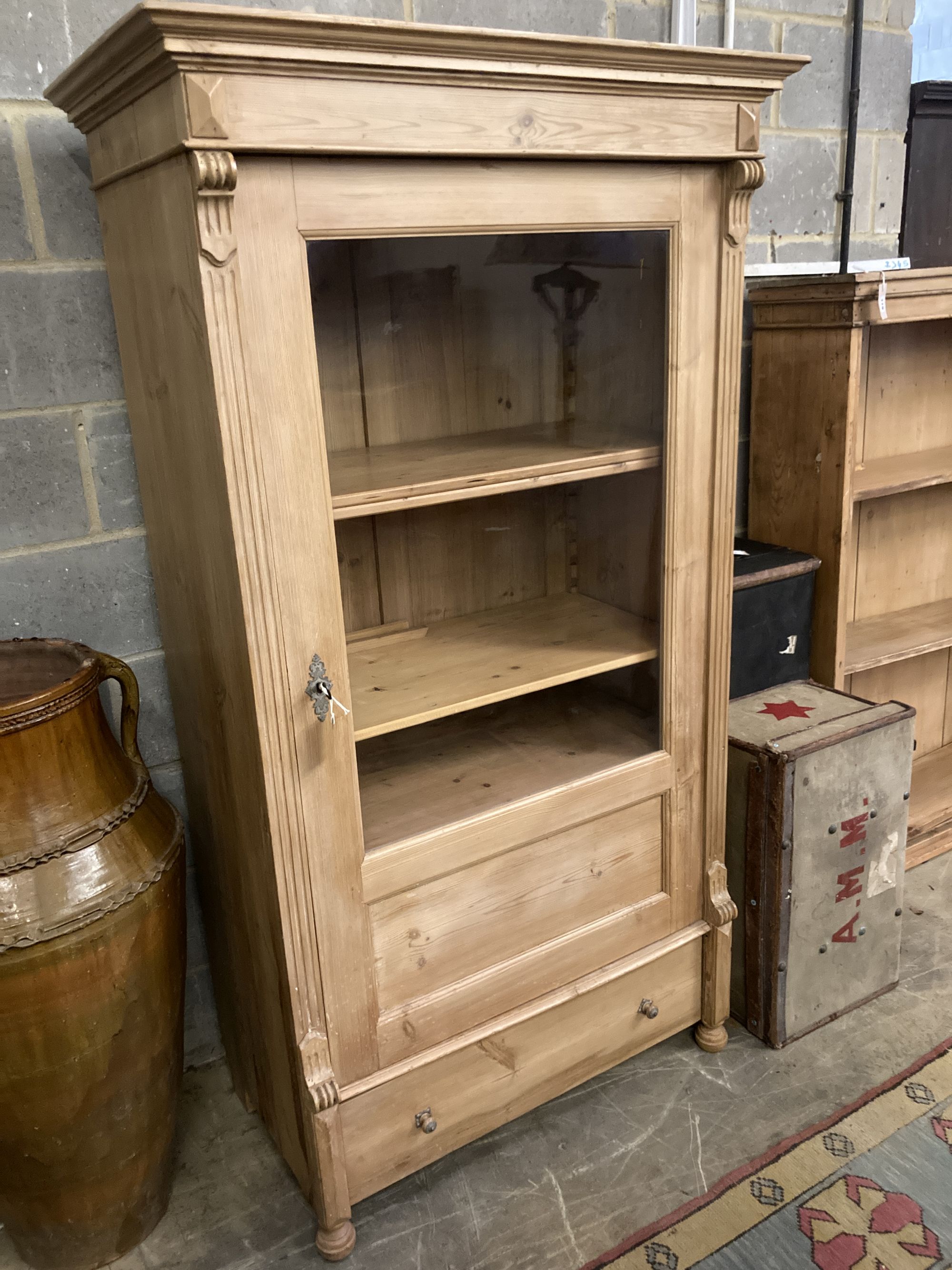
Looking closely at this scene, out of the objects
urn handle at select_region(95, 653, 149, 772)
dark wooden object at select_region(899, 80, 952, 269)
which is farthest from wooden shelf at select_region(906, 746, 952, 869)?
urn handle at select_region(95, 653, 149, 772)

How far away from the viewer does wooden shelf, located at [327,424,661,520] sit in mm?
1295

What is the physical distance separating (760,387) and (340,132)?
4.43ft

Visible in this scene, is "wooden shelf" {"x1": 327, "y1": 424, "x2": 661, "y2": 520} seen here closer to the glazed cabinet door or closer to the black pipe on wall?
the glazed cabinet door

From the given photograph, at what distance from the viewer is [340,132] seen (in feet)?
3.62

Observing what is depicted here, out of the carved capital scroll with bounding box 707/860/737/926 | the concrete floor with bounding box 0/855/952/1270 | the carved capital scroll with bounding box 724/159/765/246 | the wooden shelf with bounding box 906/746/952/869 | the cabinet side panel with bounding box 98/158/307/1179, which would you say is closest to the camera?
the cabinet side panel with bounding box 98/158/307/1179

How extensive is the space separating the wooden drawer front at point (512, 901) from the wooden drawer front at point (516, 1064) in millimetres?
119

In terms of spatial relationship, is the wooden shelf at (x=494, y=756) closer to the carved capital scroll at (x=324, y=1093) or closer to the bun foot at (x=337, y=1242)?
the carved capital scroll at (x=324, y=1093)

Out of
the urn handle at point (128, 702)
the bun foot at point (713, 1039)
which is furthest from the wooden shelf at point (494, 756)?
the bun foot at point (713, 1039)

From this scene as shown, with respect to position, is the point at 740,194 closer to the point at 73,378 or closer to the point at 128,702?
the point at 73,378

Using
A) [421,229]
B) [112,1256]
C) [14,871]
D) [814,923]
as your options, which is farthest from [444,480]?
[112,1256]

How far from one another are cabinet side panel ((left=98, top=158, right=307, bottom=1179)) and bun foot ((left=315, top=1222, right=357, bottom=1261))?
0.34ft

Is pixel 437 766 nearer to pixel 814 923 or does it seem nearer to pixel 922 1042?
pixel 814 923

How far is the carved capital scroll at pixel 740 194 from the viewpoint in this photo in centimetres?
140

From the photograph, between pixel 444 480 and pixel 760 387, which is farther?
pixel 760 387
